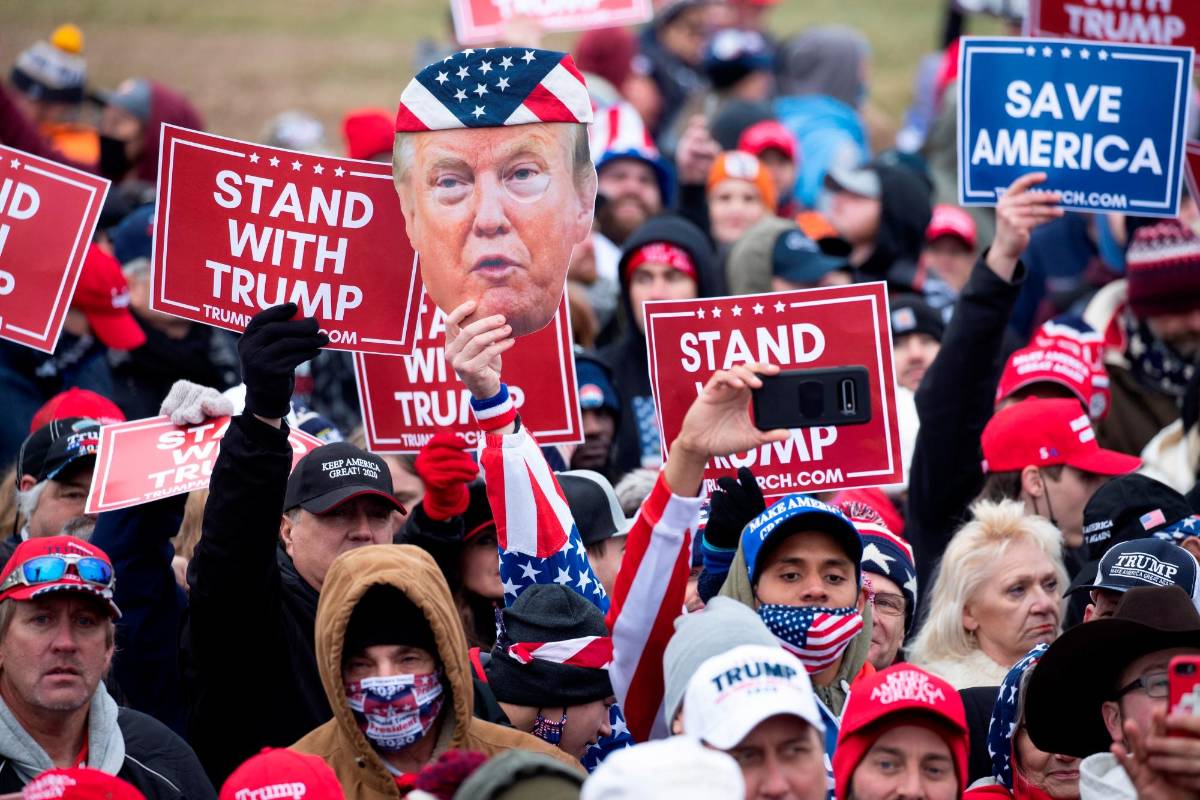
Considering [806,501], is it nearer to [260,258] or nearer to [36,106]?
[260,258]

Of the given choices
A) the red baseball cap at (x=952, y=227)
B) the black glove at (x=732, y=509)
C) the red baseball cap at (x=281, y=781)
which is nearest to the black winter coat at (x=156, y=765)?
the red baseball cap at (x=281, y=781)

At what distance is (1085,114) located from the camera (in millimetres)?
7688

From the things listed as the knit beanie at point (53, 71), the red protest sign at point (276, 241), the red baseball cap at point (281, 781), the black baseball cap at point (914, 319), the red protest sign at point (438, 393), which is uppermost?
the knit beanie at point (53, 71)

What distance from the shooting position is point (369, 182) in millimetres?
6457

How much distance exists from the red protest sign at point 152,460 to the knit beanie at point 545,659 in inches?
39.9

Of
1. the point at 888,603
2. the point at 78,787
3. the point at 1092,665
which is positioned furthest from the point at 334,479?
the point at 1092,665

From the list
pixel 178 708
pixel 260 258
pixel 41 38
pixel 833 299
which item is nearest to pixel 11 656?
pixel 178 708

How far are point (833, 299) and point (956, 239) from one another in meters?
5.20

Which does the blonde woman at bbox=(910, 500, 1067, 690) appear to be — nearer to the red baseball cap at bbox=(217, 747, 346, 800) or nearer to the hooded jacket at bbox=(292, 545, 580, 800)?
the hooded jacket at bbox=(292, 545, 580, 800)

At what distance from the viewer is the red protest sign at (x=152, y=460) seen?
6309 millimetres

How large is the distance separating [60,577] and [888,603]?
8.74ft

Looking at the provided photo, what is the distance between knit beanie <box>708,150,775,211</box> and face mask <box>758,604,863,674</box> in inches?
230

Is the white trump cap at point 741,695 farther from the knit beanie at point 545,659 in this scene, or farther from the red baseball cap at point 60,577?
the red baseball cap at point 60,577

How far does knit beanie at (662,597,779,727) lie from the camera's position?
484cm
